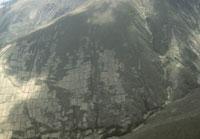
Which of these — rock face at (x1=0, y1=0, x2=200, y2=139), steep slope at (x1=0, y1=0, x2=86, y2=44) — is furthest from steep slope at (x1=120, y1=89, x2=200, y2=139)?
steep slope at (x1=0, y1=0, x2=86, y2=44)

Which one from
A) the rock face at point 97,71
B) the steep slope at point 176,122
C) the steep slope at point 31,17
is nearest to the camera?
the steep slope at point 176,122

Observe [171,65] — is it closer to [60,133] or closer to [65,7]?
[60,133]

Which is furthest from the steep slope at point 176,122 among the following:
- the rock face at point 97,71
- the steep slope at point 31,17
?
the steep slope at point 31,17

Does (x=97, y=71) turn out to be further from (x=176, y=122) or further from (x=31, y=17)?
(x=31, y=17)

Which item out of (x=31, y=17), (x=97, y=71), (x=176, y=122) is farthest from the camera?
(x=31, y=17)

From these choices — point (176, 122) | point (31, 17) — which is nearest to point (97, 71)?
point (176, 122)

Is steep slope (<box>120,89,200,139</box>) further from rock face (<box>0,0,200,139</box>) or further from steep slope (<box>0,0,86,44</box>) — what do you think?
steep slope (<box>0,0,86,44</box>)

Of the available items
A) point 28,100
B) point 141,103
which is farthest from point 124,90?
point 28,100

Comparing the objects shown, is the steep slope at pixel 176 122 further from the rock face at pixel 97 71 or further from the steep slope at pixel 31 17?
the steep slope at pixel 31 17
